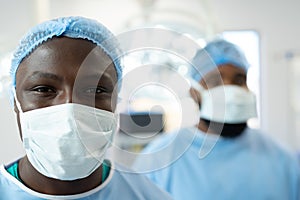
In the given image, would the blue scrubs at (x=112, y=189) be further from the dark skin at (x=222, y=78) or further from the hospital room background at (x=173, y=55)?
the dark skin at (x=222, y=78)

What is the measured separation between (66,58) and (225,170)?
2.79ft

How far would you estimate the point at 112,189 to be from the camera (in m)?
0.93

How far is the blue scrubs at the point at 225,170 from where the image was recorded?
1403 millimetres

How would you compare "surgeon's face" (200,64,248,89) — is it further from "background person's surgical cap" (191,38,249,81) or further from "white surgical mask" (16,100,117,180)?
"white surgical mask" (16,100,117,180)

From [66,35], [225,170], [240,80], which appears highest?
[66,35]

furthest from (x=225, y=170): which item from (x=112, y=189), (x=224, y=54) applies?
(x=112, y=189)

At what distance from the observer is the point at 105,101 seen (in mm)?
866

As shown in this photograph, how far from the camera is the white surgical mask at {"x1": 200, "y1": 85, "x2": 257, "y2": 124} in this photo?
138 centimetres

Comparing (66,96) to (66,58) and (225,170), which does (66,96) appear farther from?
(225,170)

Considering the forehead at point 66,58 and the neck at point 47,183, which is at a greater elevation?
the forehead at point 66,58

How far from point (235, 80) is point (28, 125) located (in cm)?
86

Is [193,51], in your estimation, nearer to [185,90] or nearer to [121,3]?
[185,90]

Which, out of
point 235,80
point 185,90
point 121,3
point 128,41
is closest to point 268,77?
point 121,3

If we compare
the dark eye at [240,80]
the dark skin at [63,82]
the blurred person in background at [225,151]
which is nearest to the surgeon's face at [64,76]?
the dark skin at [63,82]
